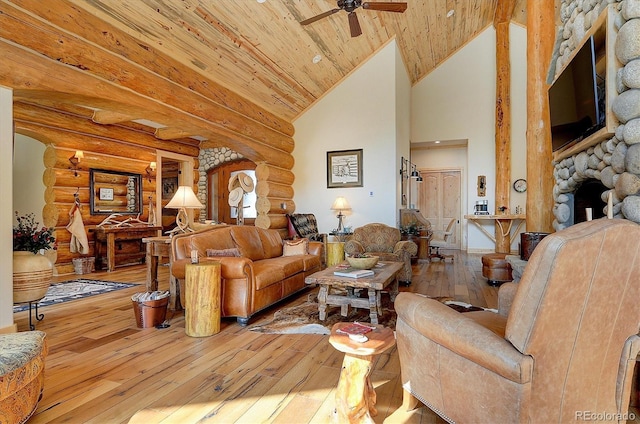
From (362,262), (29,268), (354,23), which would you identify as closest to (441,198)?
(354,23)

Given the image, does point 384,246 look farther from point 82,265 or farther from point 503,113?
point 82,265

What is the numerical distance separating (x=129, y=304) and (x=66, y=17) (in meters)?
2.86

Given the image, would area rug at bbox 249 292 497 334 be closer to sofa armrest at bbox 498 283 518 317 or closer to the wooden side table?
sofa armrest at bbox 498 283 518 317

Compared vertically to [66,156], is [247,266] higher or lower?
lower

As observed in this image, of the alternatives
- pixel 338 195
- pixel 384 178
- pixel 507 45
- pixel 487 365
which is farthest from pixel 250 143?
pixel 507 45

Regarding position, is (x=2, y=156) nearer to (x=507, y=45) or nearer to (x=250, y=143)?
(x=250, y=143)

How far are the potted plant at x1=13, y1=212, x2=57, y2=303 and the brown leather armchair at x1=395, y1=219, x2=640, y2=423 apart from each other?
11.0 ft

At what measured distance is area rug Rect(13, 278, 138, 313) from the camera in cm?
394

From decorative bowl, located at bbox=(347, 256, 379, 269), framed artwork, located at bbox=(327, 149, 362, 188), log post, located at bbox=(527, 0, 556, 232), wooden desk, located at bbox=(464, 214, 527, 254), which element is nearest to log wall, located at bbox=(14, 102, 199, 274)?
framed artwork, located at bbox=(327, 149, 362, 188)

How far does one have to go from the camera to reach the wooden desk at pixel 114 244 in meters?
5.98

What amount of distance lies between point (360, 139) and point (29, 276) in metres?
5.39

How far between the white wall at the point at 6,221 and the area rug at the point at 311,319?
1.89 m

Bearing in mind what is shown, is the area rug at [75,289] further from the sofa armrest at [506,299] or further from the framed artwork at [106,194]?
the sofa armrest at [506,299]

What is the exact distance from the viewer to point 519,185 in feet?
25.0
